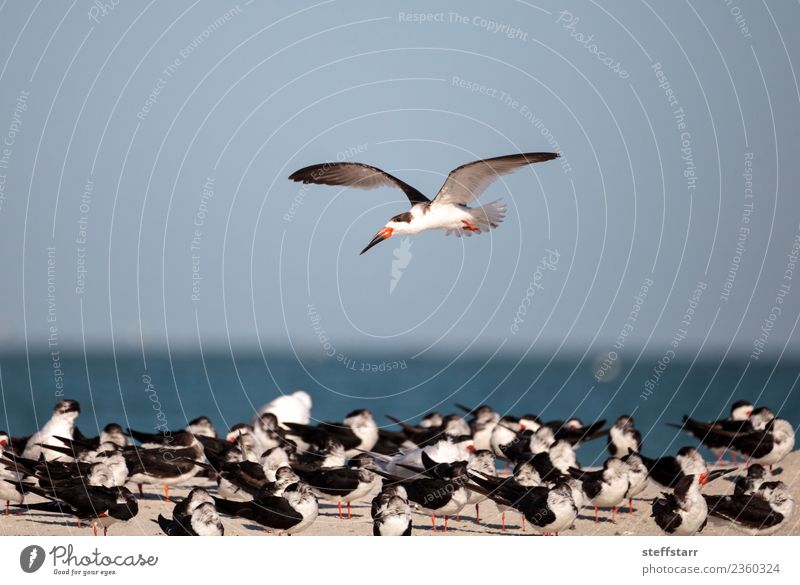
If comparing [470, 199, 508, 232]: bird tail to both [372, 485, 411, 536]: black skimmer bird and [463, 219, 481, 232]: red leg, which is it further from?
[372, 485, 411, 536]: black skimmer bird

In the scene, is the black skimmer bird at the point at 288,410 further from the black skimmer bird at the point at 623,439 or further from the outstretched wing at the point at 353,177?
the outstretched wing at the point at 353,177

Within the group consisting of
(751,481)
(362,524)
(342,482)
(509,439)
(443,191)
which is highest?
(443,191)

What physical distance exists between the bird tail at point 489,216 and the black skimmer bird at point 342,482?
4.19m

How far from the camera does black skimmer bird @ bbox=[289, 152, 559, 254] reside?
52.3 feet

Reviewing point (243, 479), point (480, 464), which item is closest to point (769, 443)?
point (480, 464)

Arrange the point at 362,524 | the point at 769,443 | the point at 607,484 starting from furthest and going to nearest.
Result: the point at 769,443 → the point at 607,484 → the point at 362,524

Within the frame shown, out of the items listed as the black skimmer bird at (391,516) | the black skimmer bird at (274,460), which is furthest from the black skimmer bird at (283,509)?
the black skimmer bird at (274,460)

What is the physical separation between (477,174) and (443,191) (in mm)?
587

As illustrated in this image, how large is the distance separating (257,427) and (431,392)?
70970 millimetres

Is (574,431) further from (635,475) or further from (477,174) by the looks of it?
(477,174)

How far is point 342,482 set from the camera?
17625mm

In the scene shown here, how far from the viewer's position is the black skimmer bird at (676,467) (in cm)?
1797

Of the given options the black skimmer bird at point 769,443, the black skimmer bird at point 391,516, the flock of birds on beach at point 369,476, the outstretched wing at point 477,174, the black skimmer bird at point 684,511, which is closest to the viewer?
the black skimmer bird at point 391,516

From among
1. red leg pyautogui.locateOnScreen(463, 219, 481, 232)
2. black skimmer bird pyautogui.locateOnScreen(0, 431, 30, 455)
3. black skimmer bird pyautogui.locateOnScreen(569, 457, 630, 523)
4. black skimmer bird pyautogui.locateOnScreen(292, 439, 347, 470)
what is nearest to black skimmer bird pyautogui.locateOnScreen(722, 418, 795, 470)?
black skimmer bird pyautogui.locateOnScreen(569, 457, 630, 523)
